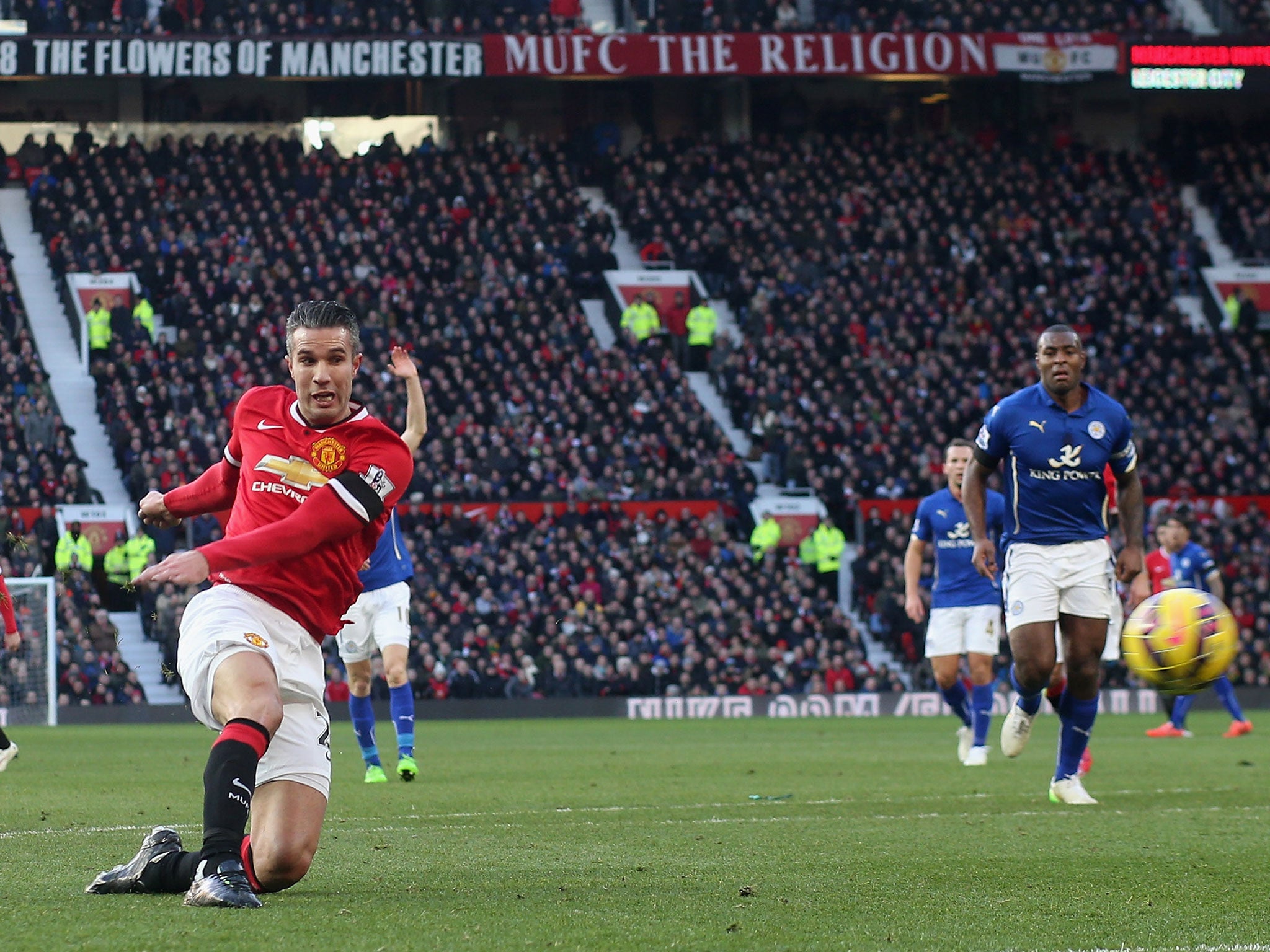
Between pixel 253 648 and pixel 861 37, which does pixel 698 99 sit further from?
pixel 253 648

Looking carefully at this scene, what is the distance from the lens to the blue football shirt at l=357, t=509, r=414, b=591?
12.9 metres

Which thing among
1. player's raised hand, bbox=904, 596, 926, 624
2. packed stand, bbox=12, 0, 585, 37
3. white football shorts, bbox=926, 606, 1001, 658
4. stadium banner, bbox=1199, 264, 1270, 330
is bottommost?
white football shorts, bbox=926, 606, 1001, 658

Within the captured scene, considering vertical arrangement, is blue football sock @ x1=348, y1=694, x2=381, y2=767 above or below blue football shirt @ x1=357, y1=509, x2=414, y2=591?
below

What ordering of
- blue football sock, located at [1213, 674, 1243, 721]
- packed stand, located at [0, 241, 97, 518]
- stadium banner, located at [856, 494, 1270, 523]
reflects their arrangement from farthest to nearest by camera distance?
stadium banner, located at [856, 494, 1270, 523] → packed stand, located at [0, 241, 97, 518] → blue football sock, located at [1213, 674, 1243, 721]

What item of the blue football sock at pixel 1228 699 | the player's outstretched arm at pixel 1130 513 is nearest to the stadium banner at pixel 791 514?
the blue football sock at pixel 1228 699

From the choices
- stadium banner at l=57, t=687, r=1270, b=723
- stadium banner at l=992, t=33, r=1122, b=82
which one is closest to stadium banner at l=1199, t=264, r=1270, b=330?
stadium banner at l=992, t=33, r=1122, b=82

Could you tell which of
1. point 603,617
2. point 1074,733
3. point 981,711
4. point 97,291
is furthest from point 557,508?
point 1074,733

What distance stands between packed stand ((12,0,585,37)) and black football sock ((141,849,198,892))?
1276 inches

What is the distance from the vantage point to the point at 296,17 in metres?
37.1

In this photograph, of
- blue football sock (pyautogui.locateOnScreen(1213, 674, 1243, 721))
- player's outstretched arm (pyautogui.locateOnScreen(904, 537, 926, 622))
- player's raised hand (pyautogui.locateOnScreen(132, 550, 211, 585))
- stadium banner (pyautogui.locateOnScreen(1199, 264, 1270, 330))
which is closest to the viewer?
player's raised hand (pyautogui.locateOnScreen(132, 550, 211, 585))

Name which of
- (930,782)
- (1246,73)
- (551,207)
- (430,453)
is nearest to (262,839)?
(930,782)

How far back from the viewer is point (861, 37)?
38.2 m

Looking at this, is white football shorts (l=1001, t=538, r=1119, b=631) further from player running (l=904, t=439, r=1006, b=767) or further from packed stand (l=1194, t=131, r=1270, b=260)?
packed stand (l=1194, t=131, r=1270, b=260)

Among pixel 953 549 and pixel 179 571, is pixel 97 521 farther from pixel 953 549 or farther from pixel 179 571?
pixel 179 571
